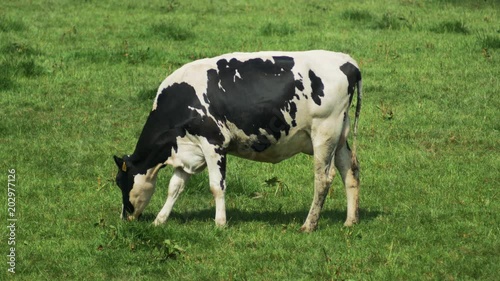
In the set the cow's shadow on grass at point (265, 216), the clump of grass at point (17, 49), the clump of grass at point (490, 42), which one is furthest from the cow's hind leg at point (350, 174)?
the clump of grass at point (17, 49)

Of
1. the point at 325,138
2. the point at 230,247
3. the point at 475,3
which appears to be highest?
the point at 325,138

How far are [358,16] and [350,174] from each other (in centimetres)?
1147

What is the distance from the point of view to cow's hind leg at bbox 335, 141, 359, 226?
12.3 metres

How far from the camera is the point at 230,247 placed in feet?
36.9

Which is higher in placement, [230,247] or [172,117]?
[172,117]

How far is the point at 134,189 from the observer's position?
488 inches

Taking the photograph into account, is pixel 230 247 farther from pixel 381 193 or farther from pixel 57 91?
pixel 57 91

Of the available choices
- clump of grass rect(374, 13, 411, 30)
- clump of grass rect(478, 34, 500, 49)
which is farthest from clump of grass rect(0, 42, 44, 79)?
clump of grass rect(478, 34, 500, 49)

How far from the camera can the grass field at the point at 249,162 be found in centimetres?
1093

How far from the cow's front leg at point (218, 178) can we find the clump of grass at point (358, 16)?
474 inches

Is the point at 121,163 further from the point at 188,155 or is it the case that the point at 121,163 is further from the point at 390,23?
the point at 390,23

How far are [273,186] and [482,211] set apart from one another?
8.98 ft

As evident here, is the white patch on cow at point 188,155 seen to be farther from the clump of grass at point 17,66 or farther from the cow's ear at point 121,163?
the clump of grass at point 17,66

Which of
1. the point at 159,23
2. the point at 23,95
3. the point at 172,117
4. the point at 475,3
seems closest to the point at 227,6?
the point at 159,23
